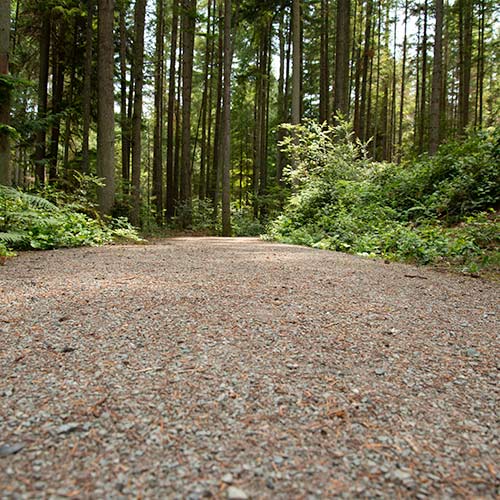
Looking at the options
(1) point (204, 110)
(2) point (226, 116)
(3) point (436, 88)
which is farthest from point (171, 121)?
(3) point (436, 88)

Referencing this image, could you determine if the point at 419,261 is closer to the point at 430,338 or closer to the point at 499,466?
the point at 430,338

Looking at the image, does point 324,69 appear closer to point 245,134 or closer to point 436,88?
point 436,88

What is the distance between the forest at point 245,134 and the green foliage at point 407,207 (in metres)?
0.03

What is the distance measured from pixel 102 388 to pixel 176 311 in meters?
0.93

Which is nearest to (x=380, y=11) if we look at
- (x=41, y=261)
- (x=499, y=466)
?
(x=41, y=261)

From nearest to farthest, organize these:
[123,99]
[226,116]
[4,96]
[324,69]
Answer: [4,96]
[226,116]
[123,99]
[324,69]

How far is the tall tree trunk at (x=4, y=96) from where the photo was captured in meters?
6.82

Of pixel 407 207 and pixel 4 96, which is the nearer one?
pixel 4 96

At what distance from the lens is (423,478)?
95cm

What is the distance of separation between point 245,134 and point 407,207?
20.4 meters

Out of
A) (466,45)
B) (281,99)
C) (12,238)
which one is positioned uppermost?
(466,45)

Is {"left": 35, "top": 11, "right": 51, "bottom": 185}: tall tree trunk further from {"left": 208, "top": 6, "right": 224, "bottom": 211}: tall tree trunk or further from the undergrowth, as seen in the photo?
{"left": 208, "top": 6, "right": 224, "bottom": 211}: tall tree trunk

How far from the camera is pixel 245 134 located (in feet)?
87.0

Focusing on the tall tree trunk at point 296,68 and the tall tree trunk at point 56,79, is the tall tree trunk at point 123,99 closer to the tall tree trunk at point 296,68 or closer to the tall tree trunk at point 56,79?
the tall tree trunk at point 56,79
